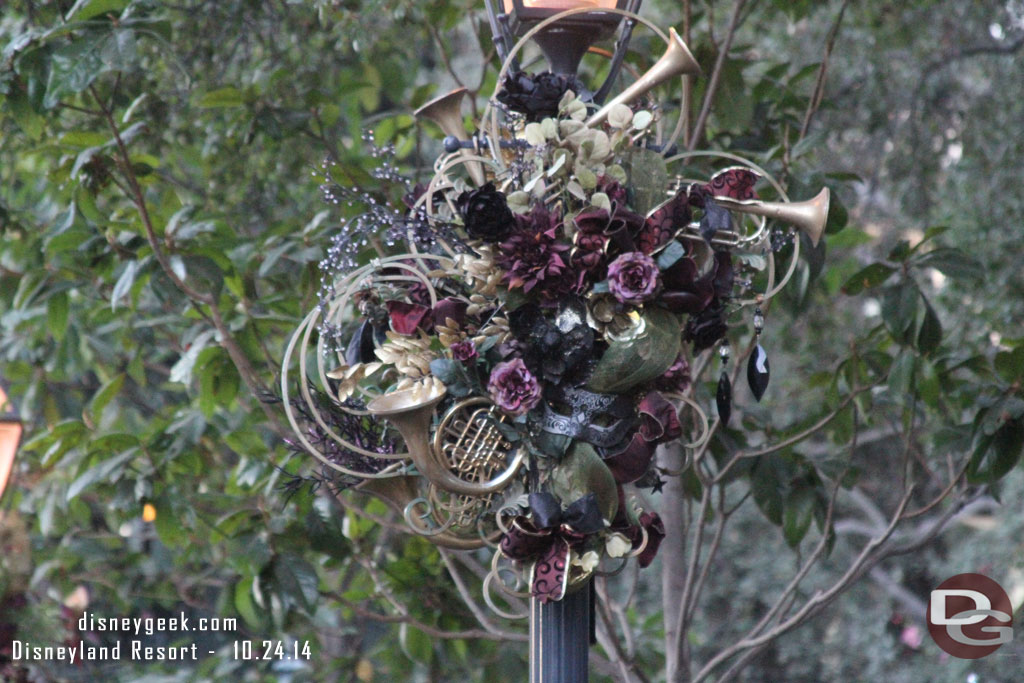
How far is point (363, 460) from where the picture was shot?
1546 mm

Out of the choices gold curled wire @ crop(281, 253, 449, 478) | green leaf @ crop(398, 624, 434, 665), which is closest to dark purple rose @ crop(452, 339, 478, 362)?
gold curled wire @ crop(281, 253, 449, 478)

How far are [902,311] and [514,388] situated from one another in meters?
1.43

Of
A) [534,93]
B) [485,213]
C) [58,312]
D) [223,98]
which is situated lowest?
[485,213]

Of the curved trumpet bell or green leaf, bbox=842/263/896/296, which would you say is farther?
green leaf, bbox=842/263/896/296

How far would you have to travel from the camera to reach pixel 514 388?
55.7 inches

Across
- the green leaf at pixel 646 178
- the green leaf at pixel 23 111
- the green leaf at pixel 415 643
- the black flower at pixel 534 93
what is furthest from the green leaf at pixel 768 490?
the green leaf at pixel 23 111

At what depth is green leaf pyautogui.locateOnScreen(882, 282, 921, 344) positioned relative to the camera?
2459mm

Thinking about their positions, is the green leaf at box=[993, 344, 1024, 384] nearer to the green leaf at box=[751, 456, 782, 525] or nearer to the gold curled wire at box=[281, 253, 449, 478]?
the green leaf at box=[751, 456, 782, 525]

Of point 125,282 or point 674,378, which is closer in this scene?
point 674,378

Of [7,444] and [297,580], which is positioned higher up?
[7,444]

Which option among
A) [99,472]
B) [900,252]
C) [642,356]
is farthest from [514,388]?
[99,472]

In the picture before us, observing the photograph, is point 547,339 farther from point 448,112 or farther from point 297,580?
point 297,580

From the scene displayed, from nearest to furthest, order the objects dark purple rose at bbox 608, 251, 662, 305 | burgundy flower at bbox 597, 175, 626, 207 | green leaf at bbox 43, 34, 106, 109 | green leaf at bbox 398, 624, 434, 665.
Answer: dark purple rose at bbox 608, 251, 662, 305
burgundy flower at bbox 597, 175, 626, 207
green leaf at bbox 43, 34, 106, 109
green leaf at bbox 398, 624, 434, 665
